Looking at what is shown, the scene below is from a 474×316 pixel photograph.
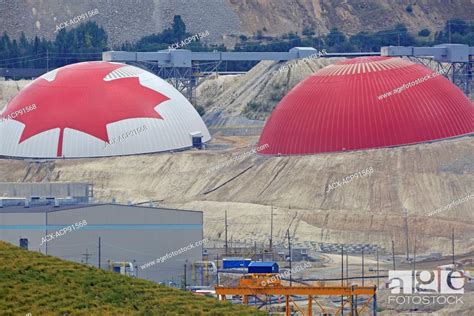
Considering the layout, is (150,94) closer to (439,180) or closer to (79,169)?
(79,169)

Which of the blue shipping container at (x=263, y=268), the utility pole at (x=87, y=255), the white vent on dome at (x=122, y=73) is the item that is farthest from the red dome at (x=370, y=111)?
the blue shipping container at (x=263, y=268)

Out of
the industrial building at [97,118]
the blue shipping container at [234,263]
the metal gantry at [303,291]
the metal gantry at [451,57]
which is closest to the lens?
the metal gantry at [303,291]

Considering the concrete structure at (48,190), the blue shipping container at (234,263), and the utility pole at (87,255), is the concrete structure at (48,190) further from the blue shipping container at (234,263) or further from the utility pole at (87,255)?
the utility pole at (87,255)

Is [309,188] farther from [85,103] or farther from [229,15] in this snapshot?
[229,15]

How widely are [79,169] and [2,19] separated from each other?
202 ft

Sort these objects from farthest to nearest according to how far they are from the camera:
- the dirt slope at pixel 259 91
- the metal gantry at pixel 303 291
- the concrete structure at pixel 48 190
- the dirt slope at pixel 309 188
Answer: the dirt slope at pixel 259 91
the dirt slope at pixel 309 188
the concrete structure at pixel 48 190
the metal gantry at pixel 303 291

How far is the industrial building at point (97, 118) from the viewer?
10119 cm

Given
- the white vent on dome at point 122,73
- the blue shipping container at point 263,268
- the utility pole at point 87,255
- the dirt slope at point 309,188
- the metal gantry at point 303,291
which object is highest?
the white vent on dome at point 122,73

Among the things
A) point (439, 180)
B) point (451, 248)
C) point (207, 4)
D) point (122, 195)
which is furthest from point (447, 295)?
point (207, 4)

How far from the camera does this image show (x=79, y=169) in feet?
332

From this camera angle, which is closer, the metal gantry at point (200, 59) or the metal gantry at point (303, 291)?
the metal gantry at point (303, 291)

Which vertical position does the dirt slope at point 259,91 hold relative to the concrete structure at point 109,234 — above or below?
above

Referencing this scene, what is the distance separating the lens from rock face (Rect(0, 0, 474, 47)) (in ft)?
527

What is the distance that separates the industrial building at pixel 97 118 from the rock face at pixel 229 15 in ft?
175
